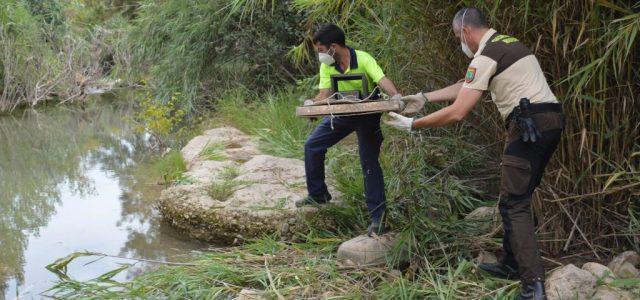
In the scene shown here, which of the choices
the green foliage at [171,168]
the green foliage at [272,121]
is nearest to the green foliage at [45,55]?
the green foliage at [272,121]

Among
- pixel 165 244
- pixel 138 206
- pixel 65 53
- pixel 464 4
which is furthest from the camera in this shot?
pixel 65 53

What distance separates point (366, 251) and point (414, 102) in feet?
3.19

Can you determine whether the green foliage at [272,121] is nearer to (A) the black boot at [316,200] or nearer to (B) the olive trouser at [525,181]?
(A) the black boot at [316,200]

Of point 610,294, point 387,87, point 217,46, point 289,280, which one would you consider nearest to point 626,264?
point 610,294

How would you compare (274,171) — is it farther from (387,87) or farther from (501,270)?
(501,270)

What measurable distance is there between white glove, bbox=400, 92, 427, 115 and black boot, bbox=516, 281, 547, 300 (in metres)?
1.15

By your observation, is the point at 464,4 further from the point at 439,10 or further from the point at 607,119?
the point at 607,119

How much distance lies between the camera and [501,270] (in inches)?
144

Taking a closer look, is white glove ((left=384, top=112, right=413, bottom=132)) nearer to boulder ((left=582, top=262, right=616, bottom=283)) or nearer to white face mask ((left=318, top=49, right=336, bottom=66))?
white face mask ((left=318, top=49, right=336, bottom=66))

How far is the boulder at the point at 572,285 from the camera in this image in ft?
10.5

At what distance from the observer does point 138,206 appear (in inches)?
266

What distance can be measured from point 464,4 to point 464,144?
1.16m

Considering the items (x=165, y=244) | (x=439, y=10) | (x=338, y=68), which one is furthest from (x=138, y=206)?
(x=439, y=10)

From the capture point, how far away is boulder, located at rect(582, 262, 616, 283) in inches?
129
